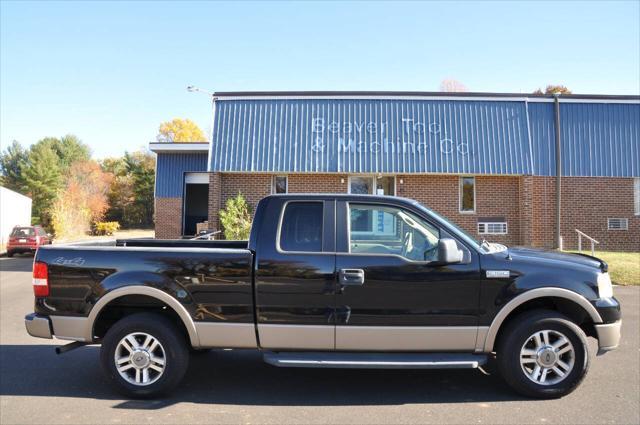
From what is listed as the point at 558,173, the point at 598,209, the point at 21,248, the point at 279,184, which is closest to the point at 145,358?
the point at 279,184

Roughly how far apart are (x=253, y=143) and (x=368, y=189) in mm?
4374

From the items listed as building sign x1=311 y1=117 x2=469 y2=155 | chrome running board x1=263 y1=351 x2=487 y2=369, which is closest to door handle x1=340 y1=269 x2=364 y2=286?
chrome running board x1=263 y1=351 x2=487 y2=369

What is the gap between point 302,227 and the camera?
477cm

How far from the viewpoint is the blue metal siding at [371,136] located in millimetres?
16516

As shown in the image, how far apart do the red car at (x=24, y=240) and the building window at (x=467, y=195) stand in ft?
59.8

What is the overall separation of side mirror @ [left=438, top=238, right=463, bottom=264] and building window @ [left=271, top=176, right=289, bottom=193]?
43.7 ft

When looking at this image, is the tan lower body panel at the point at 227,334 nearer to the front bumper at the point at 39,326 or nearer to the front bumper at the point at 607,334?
the front bumper at the point at 39,326

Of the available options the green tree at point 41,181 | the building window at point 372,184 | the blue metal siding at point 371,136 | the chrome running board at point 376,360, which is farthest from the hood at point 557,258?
the green tree at point 41,181

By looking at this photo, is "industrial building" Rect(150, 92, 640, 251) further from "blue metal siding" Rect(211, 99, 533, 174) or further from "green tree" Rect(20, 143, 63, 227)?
"green tree" Rect(20, 143, 63, 227)

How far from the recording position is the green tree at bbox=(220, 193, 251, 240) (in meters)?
15.9

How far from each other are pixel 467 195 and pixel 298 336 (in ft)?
45.8

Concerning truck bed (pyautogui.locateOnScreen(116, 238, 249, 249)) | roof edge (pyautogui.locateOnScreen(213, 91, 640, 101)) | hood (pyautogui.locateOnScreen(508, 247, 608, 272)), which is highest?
roof edge (pyautogui.locateOnScreen(213, 91, 640, 101))

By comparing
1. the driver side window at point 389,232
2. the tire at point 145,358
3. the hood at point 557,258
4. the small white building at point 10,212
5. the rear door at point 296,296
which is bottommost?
the tire at point 145,358

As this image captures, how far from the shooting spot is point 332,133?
16969 mm
